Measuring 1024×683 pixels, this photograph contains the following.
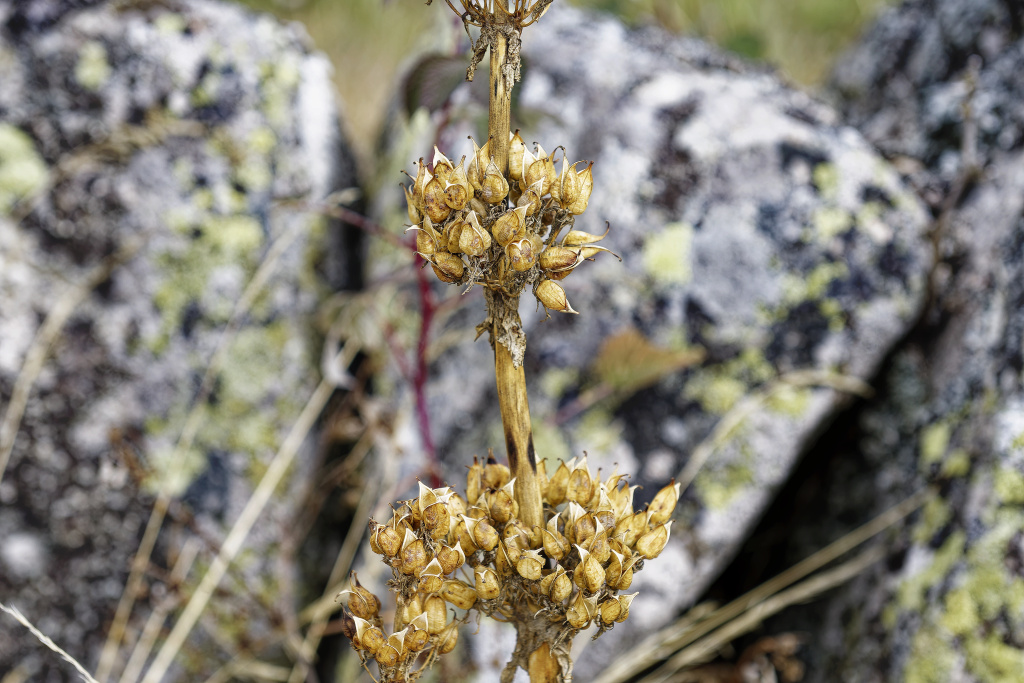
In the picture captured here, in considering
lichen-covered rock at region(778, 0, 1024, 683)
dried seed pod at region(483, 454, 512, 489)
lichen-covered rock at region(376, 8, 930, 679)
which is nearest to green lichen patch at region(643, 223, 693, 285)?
lichen-covered rock at region(376, 8, 930, 679)

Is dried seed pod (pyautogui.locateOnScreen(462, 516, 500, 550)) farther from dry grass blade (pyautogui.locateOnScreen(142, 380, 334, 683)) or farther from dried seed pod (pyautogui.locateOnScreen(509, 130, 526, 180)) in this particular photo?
dry grass blade (pyautogui.locateOnScreen(142, 380, 334, 683))

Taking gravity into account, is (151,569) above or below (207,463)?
below

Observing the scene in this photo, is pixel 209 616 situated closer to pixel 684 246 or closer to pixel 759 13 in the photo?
pixel 684 246

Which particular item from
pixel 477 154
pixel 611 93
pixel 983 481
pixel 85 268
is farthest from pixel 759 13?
pixel 477 154

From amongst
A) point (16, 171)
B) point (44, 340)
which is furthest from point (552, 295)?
A: point (16, 171)

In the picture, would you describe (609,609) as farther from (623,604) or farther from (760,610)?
(760,610)

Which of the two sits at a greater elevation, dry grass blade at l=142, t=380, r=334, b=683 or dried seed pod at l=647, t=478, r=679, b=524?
dry grass blade at l=142, t=380, r=334, b=683
